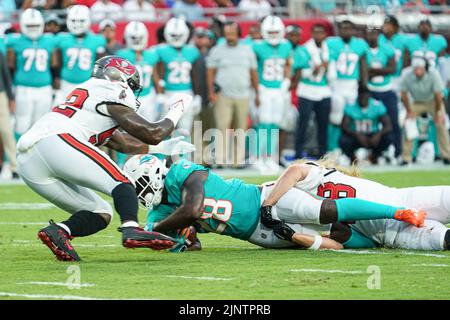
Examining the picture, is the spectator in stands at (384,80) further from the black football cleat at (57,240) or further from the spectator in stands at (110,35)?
the black football cleat at (57,240)

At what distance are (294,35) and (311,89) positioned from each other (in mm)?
922

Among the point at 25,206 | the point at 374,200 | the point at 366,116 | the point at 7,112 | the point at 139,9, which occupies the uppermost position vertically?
the point at 139,9

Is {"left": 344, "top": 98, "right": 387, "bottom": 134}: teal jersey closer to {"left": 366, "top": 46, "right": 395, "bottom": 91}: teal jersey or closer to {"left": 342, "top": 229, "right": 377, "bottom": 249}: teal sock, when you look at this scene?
{"left": 366, "top": 46, "right": 395, "bottom": 91}: teal jersey

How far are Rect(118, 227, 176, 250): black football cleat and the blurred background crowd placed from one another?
24.3 feet

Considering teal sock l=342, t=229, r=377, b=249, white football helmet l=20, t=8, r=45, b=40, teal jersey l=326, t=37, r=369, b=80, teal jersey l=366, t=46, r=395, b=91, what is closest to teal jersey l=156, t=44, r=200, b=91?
white football helmet l=20, t=8, r=45, b=40

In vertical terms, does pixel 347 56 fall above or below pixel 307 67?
above

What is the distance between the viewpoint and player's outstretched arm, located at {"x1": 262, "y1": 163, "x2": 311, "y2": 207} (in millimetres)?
6770

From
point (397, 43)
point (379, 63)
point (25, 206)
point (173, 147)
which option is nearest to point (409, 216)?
point (173, 147)

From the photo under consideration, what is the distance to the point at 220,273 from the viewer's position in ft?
19.6

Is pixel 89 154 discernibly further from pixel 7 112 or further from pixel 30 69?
pixel 30 69

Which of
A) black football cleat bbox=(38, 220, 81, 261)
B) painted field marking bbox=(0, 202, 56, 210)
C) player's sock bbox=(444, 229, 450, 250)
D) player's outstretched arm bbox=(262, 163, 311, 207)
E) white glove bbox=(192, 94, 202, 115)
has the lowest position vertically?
painted field marking bbox=(0, 202, 56, 210)

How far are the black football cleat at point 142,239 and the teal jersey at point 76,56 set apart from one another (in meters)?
7.81

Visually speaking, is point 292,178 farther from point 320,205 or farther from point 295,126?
point 295,126
